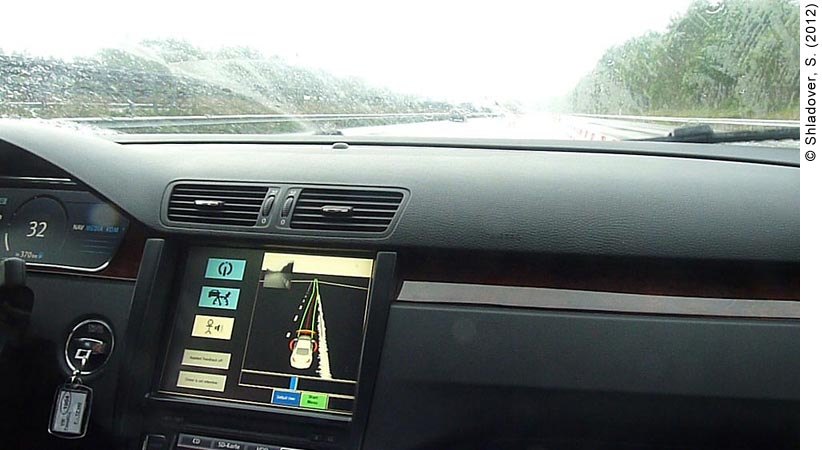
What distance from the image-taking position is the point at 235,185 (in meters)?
2.48

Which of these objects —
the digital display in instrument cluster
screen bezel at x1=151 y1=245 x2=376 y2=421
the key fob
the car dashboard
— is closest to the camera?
the car dashboard

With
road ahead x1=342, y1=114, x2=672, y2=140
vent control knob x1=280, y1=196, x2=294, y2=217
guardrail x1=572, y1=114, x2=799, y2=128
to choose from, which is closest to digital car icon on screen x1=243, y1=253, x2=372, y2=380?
vent control knob x1=280, y1=196, x2=294, y2=217

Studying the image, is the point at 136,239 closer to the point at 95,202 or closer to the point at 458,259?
the point at 95,202

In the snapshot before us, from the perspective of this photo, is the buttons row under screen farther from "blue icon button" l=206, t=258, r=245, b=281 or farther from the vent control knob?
the vent control knob

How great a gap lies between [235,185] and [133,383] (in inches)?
25.7

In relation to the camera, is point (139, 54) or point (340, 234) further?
point (139, 54)

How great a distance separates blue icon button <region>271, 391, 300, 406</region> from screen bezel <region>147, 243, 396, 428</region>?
19mm

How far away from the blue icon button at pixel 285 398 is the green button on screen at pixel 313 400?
0.05 feet

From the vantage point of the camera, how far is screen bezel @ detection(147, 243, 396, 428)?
86.0 inches

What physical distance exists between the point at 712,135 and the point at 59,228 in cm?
219

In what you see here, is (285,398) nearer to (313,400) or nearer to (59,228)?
(313,400)

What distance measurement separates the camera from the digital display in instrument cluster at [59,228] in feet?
8.63

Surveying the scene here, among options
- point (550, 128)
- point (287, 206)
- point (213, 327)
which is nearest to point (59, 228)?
point (213, 327)

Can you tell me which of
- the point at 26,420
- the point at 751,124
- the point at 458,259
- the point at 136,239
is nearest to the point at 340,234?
the point at 458,259
